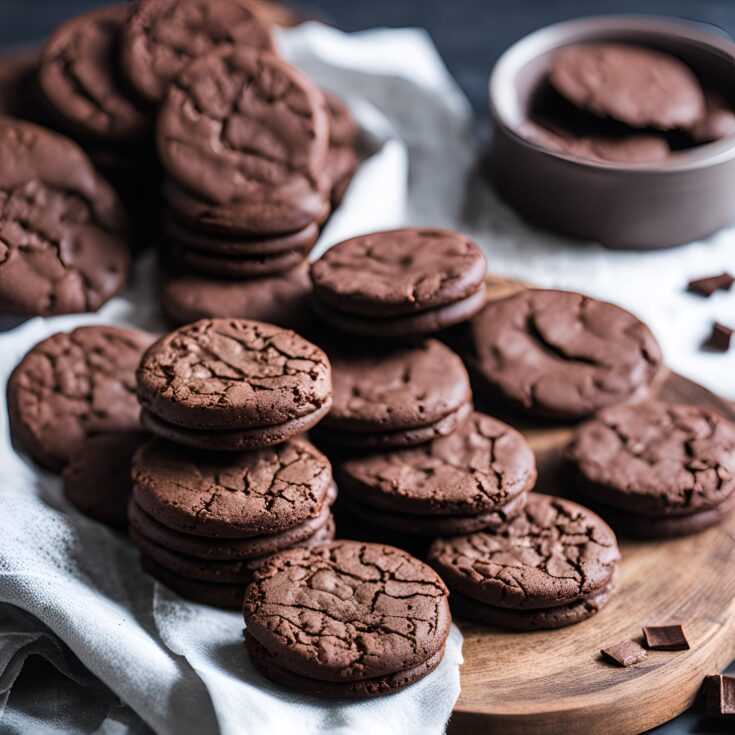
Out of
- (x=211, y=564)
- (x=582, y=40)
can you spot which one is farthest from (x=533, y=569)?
(x=582, y=40)

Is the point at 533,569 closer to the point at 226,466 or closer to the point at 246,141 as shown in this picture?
the point at 226,466

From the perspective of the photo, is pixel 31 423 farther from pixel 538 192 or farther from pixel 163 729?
pixel 538 192

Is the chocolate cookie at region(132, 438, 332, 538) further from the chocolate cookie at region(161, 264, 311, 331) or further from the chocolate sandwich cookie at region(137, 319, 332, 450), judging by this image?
the chocolate cookie at region(161, 264, 311, 331)

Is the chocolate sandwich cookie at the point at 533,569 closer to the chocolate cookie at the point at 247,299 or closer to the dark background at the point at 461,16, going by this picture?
the chocolate cookie at the point at 247,299

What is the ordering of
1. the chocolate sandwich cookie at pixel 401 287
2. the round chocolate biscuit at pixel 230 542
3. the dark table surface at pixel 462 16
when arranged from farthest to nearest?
the dark table surface at pixel 462 16 < the chocolate sandwich cookie at pixel 401 287 < the round chocolate biscuit at pixel 230 542

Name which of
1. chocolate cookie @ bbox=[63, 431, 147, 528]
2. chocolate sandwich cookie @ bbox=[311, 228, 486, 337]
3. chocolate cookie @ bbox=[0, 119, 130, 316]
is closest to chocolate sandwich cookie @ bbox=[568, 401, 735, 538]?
chocolate sandwich cookie @ bbox=[311, 228, 486, 337]

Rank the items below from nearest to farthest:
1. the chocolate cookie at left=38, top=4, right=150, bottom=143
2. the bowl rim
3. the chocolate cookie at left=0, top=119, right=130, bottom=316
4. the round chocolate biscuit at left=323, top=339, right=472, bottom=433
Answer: the round chocolate biscuit at left=323, top=339, right=472, bottom=433, the chocolate cookie at left=0, top=119, right=130, bottom=316, the chocolate cookie at left=38, top=4, right=150, bottom=143, the bowl rim

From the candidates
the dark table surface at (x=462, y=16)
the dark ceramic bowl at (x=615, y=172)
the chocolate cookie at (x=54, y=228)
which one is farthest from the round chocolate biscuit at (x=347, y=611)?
the dark table surface at (x=462, y=16)
